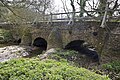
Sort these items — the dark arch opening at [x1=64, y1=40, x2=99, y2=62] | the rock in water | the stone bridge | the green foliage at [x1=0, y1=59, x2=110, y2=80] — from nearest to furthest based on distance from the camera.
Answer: the green foliage at [x1=0, y1=59, x2=110, y2=80]
the stone bridge
the dark arch opening at [x1=64, y1=40, x2=99, y2=62]
the rock in water

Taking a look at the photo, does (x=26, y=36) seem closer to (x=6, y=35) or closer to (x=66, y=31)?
(x=6, y=35)

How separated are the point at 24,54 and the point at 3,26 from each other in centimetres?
1051

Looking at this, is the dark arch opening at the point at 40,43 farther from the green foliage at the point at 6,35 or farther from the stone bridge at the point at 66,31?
the green foliage at the point at 6,35

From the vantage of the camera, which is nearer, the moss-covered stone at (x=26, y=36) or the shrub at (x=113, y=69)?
the shrub at (x=113, y=69)

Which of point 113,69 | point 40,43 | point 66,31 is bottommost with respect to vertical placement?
point 40,43

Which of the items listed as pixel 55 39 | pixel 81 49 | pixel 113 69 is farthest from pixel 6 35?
pixel 113 69

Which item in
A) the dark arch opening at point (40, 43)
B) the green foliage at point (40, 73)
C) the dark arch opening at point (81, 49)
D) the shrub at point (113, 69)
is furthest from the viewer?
the dark arch opening at point (40, 43)

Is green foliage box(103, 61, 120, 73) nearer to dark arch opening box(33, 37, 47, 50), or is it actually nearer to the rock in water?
the rock in water

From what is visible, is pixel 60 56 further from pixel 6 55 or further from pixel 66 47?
→ pixel 6 55

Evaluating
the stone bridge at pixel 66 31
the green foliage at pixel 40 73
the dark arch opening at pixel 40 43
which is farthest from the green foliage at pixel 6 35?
the green foliage at pixel 40 73

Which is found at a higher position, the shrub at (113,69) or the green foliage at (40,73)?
the green foliage at (40,73)

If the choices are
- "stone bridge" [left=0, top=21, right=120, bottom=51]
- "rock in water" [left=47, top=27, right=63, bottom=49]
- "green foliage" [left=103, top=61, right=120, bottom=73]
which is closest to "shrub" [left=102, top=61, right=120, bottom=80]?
"green foliage" [left=103, top=61, right=120, bottom=73]

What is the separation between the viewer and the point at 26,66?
568 centimetres

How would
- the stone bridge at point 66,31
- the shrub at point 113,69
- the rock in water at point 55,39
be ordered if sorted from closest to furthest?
the shrub at point 113,69
the stone bridge at point 66,31
the rock in water at point 55,39
